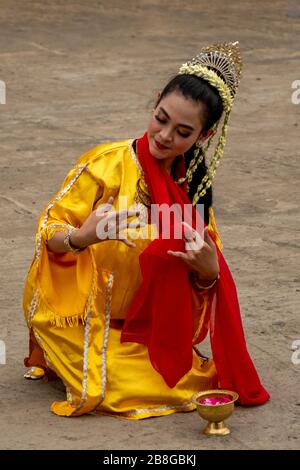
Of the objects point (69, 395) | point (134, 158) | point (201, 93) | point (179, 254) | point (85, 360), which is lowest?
point (69, 395)

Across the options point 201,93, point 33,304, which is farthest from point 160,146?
point 33,304

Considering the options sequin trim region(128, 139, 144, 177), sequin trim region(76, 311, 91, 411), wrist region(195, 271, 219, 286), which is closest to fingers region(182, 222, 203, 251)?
wrist region(195, 271, 219, 286)

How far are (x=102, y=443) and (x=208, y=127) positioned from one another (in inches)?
43.8

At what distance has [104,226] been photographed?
4086mm

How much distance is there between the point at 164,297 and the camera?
4.38 meters

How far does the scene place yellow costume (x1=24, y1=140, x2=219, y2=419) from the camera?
4.36 metres

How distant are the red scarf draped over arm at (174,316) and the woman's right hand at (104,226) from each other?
0.72ft

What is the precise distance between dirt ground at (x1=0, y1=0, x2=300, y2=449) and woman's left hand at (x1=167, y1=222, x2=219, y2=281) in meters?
0.53

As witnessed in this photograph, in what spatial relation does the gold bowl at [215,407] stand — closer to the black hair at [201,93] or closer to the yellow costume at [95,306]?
the yellow costume at [95,306]

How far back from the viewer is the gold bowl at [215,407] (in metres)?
4.15

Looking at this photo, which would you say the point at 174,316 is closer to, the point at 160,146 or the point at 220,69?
the point at 160,146

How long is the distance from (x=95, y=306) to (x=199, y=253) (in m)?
0.45

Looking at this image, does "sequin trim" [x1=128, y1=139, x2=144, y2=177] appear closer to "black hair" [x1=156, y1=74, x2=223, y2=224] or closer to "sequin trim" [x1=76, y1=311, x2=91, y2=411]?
"black hair" [x1=156, y1=74, x2=223, y2=224]
